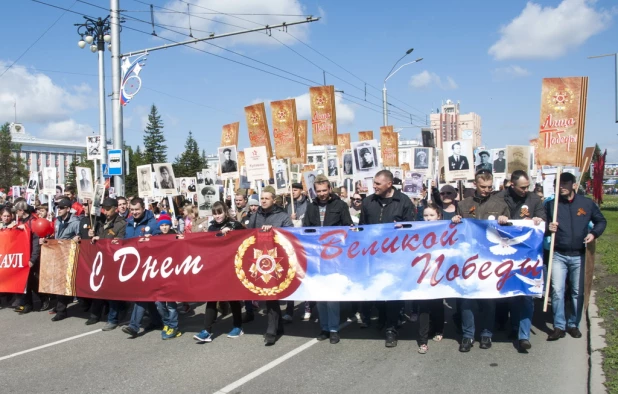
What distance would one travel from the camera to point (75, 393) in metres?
5.30

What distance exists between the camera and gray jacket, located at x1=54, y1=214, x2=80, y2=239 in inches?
368

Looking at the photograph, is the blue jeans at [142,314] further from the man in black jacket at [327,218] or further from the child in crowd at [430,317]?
the child in crowd at [430,317]

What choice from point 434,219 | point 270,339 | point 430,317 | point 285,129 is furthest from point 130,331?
point 285,129

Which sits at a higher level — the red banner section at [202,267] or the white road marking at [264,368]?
the red banner section at [202,267]

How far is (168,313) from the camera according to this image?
7.48m

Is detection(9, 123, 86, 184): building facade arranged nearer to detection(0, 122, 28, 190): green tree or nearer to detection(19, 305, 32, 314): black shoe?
detection(0, 122, 28, 190): green tree

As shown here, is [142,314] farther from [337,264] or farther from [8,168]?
[8,168]

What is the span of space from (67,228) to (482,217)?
6676 mm

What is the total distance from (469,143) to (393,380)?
8.33 meters

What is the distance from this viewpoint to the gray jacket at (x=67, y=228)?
30.7ft

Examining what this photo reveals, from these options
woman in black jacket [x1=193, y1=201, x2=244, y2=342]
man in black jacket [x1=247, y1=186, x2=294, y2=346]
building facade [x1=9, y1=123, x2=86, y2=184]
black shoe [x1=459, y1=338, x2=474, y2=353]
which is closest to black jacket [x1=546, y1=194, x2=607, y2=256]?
black shoe [x1=459, y1=338, x2=474, y2=353]

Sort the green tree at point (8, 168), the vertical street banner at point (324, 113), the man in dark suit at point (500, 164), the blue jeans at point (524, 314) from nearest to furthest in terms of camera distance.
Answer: the blue jeans at point (524, 314) < the vertical street banner at point (324, 113) < the man in dark suit at point (500, 164) < the green tree at point (8, 168)

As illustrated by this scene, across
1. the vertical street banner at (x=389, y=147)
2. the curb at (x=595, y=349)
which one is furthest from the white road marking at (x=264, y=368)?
the vertical street banner at (x=389, y=147)

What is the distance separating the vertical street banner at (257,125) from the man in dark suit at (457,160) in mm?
4140
